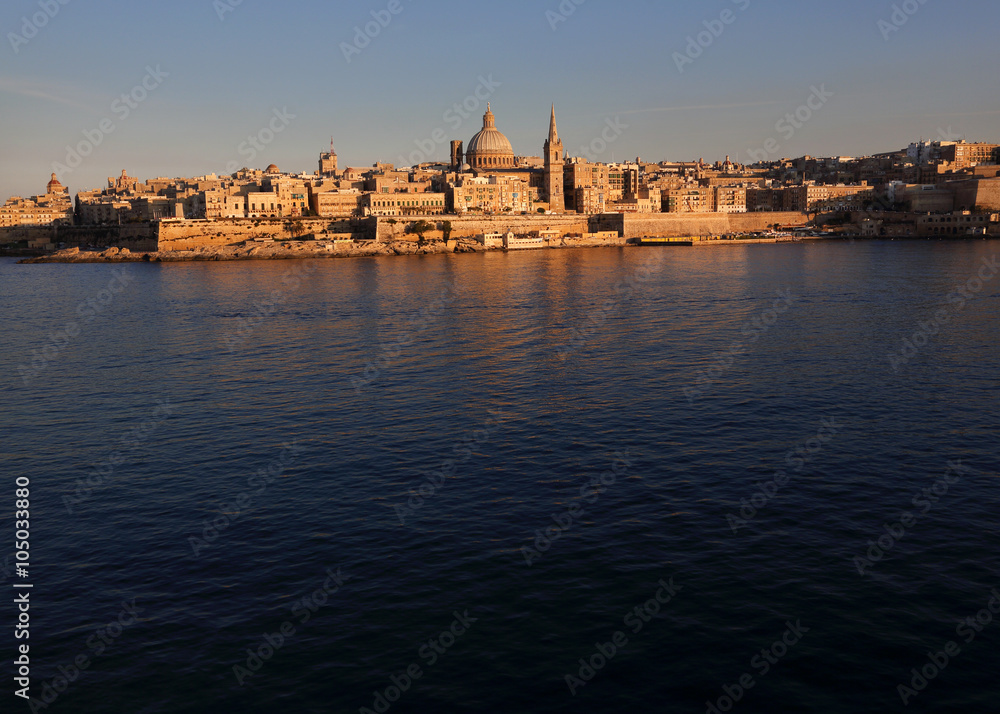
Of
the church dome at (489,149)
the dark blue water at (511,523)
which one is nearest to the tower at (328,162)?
the church dome at (489,149)

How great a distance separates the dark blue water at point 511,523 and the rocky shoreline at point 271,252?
68.8m

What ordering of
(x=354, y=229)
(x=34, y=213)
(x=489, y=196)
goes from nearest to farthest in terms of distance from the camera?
(x=354, y=229) < (x=489, y=196) < (x=34, y=213)

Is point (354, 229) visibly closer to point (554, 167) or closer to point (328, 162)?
point (554, 167)

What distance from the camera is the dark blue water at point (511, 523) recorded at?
1117 cm

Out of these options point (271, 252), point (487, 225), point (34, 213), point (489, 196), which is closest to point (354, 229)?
point (271, 252)

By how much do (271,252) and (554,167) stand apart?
183ft

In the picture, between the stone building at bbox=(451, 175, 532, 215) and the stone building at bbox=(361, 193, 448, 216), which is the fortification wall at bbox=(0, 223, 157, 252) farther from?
the stone building at bbox=(451, 175, 532, 215)

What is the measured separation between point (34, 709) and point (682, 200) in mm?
139077

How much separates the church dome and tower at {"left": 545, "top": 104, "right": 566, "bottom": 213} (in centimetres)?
1176

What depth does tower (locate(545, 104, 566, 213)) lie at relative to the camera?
13775 centimetres

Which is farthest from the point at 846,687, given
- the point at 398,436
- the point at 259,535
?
the point at 398,436

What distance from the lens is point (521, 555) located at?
1452 centimetres

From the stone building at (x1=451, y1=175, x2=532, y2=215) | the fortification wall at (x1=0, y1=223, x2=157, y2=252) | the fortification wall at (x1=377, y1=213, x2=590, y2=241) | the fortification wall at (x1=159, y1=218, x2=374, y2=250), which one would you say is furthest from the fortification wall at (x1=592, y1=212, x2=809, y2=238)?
the fortification wall at (x1=0, y1=223, x2=157, y2=252)

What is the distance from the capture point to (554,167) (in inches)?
5448
